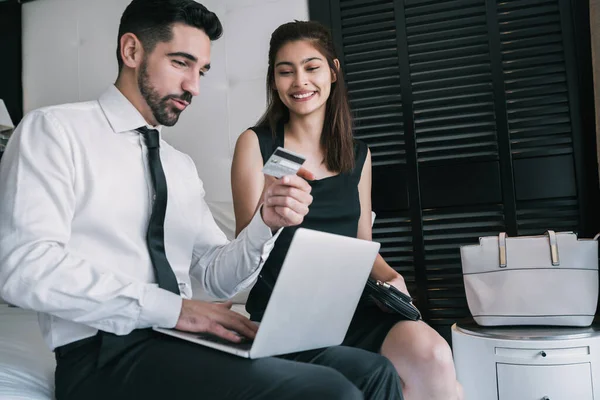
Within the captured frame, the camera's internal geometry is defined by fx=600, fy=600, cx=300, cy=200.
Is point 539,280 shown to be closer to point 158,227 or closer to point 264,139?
point 264,139

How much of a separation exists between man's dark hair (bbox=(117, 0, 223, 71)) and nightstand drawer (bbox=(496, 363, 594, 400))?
1437mm

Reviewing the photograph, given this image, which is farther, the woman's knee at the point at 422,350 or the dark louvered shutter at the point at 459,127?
the dark louvered shutter at the point at 459,127

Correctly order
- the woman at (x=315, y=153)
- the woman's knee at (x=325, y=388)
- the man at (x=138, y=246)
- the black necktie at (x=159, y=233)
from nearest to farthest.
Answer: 1. the woman's knee at (x=325, y=388)
2. the man at (x=138, y=246)
3. the black necktie at (x=159, y=233)
4. the woman at (x=315, y=153)

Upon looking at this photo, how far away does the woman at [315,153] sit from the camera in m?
1.69

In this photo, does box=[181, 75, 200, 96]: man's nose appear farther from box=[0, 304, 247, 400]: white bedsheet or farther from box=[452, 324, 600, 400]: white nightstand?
box=[452, 324, 600, 400]: white nightstand

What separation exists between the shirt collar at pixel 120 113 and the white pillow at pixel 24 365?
0.53m

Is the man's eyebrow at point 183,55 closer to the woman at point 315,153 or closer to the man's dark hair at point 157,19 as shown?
the man's dark hair at point 157,19

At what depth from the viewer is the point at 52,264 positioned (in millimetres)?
1023

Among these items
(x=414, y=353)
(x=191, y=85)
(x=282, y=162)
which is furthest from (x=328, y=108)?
(x=282, y=162)

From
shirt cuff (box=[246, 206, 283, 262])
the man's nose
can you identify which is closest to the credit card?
shirt cuff (box=[246, 206, 283, 262])

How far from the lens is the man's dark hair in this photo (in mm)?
1413

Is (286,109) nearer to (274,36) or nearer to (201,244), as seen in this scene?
(274,36)

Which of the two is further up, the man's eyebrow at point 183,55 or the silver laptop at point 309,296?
the man's eyebrow at point 183,55

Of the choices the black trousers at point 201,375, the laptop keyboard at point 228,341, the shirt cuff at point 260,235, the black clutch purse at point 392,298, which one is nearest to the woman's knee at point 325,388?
the black trousers at point 201,375
